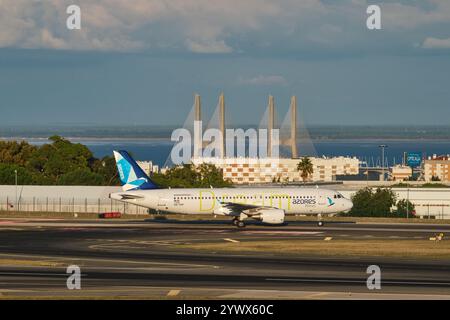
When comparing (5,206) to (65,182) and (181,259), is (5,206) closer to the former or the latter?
(65,182)

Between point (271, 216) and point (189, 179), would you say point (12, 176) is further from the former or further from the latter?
point (271, 216)

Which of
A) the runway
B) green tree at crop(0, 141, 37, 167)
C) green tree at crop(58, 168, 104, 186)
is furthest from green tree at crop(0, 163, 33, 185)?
the runway

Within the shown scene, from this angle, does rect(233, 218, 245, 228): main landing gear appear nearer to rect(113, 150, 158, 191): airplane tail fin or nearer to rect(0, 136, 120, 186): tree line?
rect(113, 150, 158, 191): airplane tail fin

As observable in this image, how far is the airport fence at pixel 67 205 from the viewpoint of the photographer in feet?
387

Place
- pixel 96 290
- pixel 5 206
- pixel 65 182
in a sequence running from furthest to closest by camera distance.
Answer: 1. pixel 65 182
2. pixel 5 206
3. pixel 96 290

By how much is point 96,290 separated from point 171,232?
36657 mm

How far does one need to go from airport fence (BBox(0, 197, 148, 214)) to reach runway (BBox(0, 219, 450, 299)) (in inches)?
1215

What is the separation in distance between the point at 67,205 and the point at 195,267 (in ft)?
215

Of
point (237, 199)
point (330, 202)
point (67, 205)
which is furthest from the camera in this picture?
point (67, 205)

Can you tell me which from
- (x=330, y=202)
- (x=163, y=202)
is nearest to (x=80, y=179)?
(x=163, y=202)

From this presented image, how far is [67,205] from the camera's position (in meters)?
120

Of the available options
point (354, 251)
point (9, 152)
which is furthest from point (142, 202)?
point (9, 152)

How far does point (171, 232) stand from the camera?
3263 inches

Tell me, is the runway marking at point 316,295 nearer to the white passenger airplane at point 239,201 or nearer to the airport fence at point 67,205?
the white passenger airplane at point 239,201
